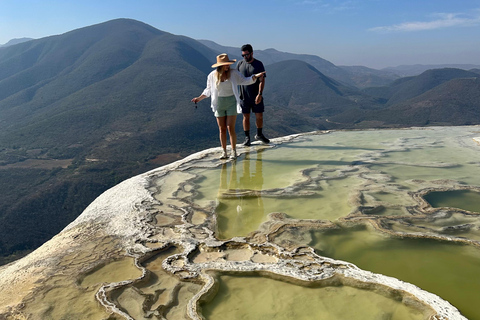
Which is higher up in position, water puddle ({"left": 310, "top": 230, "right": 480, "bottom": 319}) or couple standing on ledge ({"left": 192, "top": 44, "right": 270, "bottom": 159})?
couple standing on ledge ({"left": 192, "top": 44, "right": 270, "bottom": 159})

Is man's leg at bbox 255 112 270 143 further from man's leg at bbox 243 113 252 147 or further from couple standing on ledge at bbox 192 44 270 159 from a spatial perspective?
couple standing on ledge at bbox 192 44 270 159

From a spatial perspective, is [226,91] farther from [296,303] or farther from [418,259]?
[296,303]

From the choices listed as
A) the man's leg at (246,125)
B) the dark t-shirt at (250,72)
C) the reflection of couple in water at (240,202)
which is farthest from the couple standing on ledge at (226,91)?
the reflection of couple in water at (240,202)

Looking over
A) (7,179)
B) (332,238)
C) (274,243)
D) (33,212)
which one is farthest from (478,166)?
(7,179)

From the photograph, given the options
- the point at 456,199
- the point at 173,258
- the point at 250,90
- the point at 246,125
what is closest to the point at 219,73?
the point at 250,90

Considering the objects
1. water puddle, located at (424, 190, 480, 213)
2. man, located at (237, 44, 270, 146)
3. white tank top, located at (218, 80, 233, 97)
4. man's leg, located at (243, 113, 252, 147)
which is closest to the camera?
water puddle, located at (424, 190, 480, 213)

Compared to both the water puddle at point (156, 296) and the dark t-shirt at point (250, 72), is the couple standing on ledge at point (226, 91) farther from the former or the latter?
the water puddle at point (156, 296)

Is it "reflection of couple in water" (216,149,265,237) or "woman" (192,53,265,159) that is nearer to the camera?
"reflection of couple in water" (216,149,265,237)

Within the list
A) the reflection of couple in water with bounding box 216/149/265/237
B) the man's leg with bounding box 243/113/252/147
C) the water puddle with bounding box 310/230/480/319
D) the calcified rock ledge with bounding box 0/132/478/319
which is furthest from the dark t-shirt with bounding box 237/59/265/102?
the water puddle with bounding box 310/230/480/319
